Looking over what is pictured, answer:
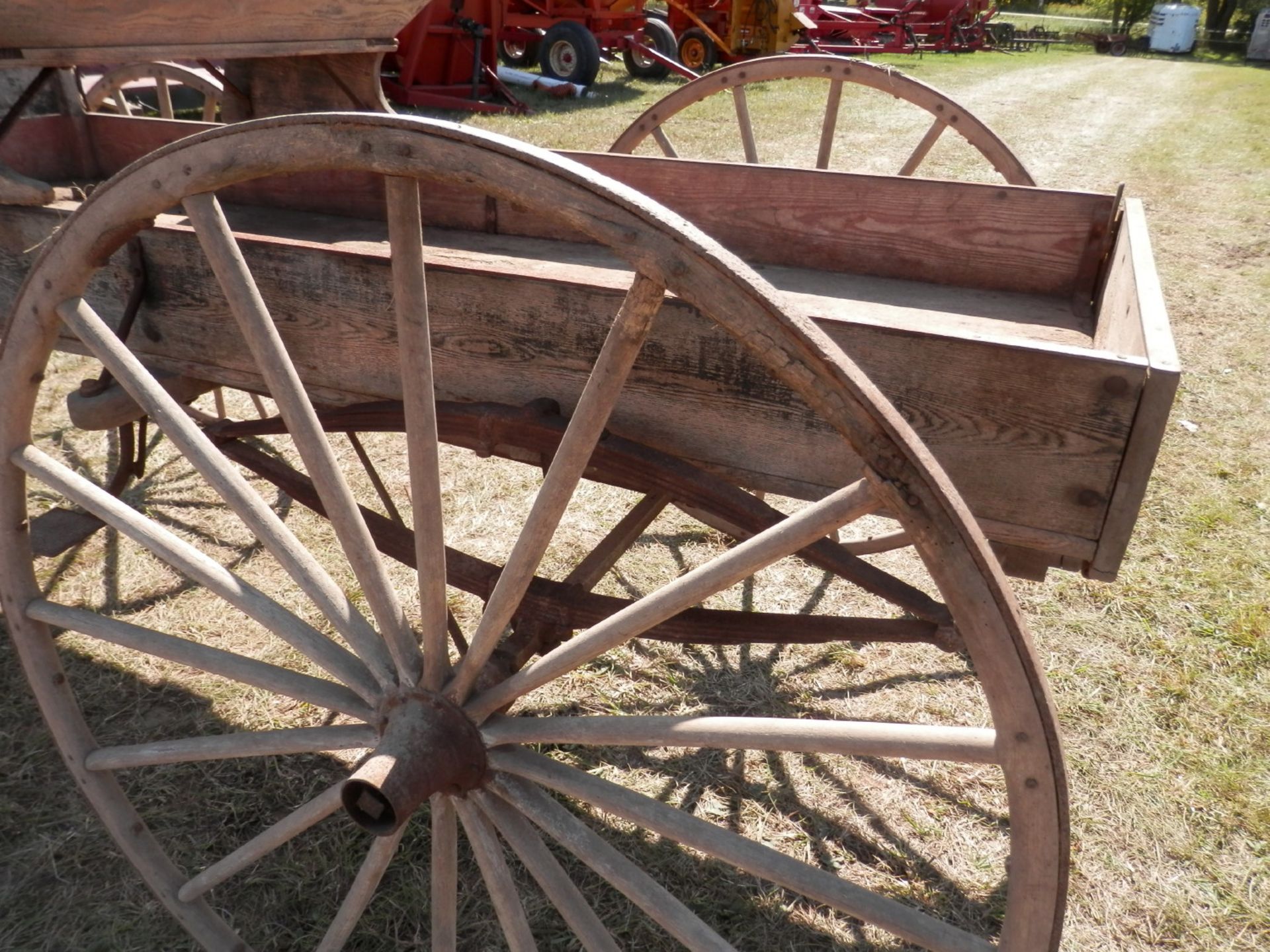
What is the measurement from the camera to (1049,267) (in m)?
1.94

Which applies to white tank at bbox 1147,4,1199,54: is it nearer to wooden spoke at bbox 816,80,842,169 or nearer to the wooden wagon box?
wooden spoke at bbox 816,80,842,169

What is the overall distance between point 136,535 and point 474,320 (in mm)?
590

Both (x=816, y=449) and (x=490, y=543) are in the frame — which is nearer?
(x=816, y=449)

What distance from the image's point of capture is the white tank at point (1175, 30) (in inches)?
1043

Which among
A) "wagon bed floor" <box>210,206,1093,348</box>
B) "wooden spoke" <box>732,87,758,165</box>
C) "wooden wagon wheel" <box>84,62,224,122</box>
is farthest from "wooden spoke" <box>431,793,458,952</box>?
"wooden wagon wheel" <box>84,62,224,122</box>

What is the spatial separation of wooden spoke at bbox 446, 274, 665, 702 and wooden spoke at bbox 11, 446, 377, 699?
0.24m

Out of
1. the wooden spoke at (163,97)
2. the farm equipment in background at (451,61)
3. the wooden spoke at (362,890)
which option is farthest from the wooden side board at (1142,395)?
the farm equipment in background at (451,61)

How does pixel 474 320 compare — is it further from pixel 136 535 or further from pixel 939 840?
pixel 939 840

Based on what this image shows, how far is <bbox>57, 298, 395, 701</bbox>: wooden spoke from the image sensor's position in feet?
4.10

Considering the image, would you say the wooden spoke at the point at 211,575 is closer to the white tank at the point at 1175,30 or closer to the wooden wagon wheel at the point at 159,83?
the wooden wagon wheel at the point at 159,83

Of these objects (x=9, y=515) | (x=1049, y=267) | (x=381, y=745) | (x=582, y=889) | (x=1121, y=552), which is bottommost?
(x=582, y=889)

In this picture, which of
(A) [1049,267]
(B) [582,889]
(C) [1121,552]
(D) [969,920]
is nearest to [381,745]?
(B) [582,889]

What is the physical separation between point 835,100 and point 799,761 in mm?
1766

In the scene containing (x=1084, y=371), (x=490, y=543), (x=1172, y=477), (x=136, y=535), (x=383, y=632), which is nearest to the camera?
(x=1084, y=371)
